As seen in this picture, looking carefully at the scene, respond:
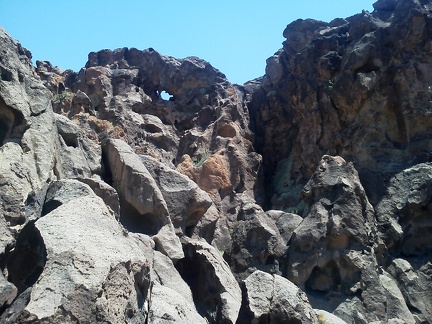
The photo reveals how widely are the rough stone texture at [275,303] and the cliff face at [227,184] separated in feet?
0.08

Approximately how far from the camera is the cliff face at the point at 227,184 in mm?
7383

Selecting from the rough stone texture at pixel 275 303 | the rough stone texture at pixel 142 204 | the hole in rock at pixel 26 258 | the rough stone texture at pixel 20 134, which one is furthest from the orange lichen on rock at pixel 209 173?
the hole in rock at pixel 26 258

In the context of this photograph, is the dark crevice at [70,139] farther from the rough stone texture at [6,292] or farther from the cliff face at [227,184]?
the rough stone texture at [6,292]

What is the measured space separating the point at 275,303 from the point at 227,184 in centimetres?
1191

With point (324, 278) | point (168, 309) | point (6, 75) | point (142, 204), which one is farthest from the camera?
point (324, 278)

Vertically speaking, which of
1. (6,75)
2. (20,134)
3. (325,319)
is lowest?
(325,319)

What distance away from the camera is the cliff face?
24.2 feet

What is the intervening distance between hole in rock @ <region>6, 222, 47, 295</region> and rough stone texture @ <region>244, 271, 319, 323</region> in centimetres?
329

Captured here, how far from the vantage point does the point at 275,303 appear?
29.3ft

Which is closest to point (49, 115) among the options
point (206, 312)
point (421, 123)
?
point (206, 312)

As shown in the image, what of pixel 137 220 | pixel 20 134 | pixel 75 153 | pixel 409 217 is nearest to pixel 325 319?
pixel 137 220

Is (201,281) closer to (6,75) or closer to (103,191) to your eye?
(103,191)

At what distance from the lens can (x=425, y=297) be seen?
577 inches

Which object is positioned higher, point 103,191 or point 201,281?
point 103,191
